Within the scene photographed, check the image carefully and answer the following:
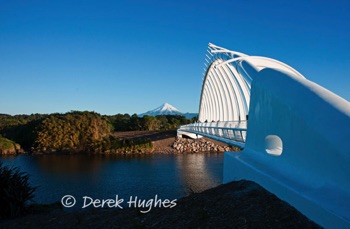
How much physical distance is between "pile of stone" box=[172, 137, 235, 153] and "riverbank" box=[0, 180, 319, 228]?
35.5 metres

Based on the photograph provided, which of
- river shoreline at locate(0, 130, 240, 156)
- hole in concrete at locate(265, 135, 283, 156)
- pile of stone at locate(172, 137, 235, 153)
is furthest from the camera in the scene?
pile of stone at locate(172, 137, 235, 153)

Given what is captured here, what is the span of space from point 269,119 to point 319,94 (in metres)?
1.44

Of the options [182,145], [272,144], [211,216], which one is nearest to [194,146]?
[182,145]

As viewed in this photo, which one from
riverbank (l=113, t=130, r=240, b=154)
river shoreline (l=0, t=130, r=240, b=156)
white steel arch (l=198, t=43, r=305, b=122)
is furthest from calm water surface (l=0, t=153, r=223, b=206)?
riverbank (l=113, t=130, r=240, b=154)

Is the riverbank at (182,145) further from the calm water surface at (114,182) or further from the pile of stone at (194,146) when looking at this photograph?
the calm water surface at (114,182)

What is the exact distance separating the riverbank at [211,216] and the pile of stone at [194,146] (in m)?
35.5

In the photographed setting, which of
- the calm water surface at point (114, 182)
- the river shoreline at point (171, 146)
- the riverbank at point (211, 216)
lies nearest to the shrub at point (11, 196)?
the riverbank at point (211, 216)

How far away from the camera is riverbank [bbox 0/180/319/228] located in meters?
4.35

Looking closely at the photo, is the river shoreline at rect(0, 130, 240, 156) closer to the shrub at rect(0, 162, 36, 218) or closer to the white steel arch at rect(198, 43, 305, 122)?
the white steel arch at rect(198, 43, 305, 122)

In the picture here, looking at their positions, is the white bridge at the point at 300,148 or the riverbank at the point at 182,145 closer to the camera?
the white bridge at the point at 300,148

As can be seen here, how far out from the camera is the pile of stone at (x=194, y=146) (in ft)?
140

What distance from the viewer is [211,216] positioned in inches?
190

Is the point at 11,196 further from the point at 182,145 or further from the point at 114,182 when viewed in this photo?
the point at 182,145

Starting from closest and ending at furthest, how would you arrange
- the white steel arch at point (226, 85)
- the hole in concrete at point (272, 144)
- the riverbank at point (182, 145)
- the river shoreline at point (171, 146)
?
the hole in concrete at point (272, 144) < the white steel arch at point (226, 85) < the river shoreline at point (171, 146) < the riverbank at point (182, 145)
